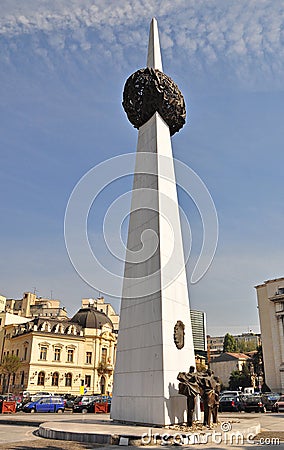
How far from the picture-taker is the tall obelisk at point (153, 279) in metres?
17.1

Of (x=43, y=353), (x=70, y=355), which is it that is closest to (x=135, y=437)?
(x=43, y=353)

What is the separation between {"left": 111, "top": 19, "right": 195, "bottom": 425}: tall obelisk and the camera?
17.1 meters

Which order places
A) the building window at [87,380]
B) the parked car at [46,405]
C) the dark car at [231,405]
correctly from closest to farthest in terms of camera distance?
the dark car at [231,405]
the parked car at [46,405]
the building window at [87,380]

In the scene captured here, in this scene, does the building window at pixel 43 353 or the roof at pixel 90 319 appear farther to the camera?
the roof at pixel 90 319

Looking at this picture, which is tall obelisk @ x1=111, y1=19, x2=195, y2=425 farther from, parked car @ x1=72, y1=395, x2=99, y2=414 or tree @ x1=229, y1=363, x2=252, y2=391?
tree @ x1=229, y1=363, x2=252, y2=391

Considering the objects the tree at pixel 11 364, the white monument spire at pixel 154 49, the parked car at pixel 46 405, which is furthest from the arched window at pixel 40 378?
the white monument spire at pixel 154 49

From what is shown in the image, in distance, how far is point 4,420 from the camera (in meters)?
23.1

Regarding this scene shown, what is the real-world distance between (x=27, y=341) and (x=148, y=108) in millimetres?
42728

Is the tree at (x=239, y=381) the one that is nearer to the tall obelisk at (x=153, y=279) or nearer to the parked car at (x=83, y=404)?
the parked car at (x=83, y=404)

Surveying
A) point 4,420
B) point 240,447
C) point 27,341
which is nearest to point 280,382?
point 27,341

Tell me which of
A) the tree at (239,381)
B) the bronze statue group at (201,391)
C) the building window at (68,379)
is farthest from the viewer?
the tree at (239,381)

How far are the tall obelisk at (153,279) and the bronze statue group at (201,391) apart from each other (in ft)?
2.35

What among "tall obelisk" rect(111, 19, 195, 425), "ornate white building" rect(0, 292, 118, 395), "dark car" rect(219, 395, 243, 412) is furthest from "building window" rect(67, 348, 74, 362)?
"tall obelisk" rect(111, 19, 195, 425)

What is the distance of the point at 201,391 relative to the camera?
1653cm
